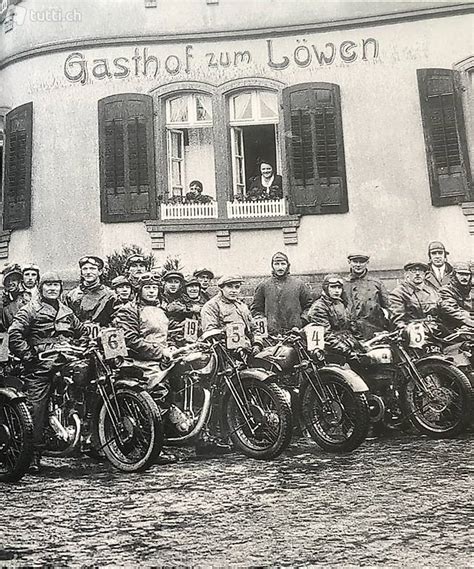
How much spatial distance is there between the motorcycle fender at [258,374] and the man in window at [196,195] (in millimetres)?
583

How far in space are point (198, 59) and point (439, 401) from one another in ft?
4.63

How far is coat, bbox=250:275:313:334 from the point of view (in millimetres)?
A: 2264

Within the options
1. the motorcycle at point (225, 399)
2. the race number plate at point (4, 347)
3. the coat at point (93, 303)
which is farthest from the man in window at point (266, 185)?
the race number plate at point (4, 347)

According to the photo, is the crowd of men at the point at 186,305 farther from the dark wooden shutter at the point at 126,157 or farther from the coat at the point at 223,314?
the dark wooden shutter at the point at 126,157

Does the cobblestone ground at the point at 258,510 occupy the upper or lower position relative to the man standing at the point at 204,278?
lower

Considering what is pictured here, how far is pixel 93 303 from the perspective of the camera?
230 cm

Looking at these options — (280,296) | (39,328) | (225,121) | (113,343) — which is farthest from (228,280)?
(39,328)

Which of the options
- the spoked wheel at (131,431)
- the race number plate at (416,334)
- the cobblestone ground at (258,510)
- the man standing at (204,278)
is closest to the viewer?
the cobblestone ground at (258,510)

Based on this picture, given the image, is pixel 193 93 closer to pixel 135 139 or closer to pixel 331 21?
pixel 135 139

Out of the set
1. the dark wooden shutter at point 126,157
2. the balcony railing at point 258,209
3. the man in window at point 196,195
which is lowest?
the balcony railing at point 258,209

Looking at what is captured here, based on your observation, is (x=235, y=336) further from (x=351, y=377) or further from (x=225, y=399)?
(x=351, y=377)

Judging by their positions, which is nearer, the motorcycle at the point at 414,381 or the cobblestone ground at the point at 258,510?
the cobblestone ground at the point at 258,510

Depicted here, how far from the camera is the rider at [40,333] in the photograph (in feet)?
7.55

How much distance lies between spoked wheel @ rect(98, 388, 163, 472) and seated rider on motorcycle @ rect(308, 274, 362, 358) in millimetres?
614
